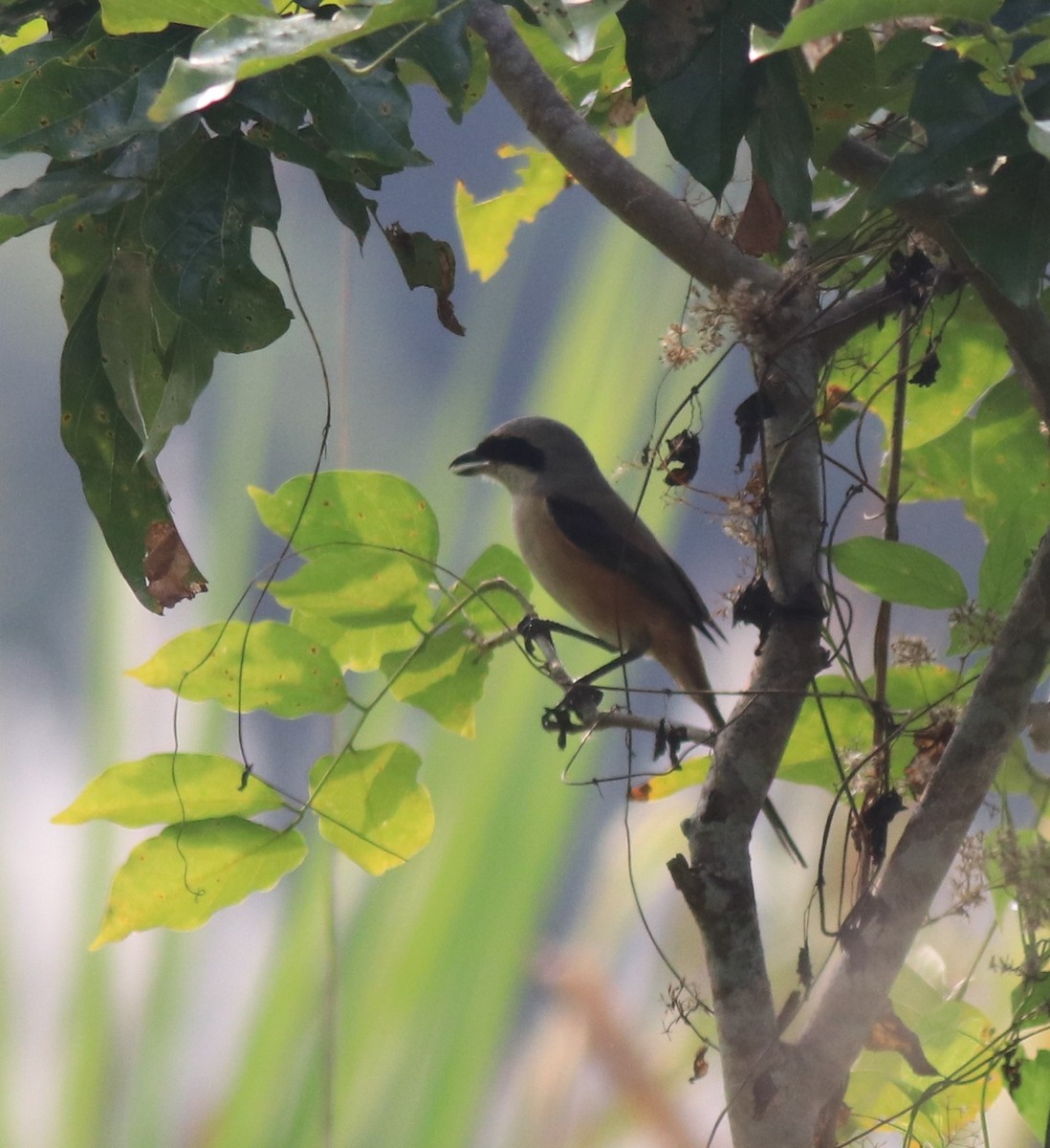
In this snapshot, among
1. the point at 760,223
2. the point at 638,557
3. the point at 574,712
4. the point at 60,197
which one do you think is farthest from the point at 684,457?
the point at 638,557

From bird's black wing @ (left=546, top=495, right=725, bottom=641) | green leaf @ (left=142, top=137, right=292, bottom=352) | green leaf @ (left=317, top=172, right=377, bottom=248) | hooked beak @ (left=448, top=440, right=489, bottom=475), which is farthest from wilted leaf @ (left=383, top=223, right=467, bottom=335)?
hooked beak @ (left=448, top=440, right=489, bottom=475)

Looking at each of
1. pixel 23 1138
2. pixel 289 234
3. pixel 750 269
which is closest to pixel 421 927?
pixel 23 1138

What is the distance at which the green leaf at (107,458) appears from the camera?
1136 millimetres

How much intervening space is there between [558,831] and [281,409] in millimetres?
976

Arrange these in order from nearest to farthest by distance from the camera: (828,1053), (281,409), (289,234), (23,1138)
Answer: (828,1053), (23,1138), (281,409), (289,234)

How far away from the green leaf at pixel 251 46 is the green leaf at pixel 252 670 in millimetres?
681

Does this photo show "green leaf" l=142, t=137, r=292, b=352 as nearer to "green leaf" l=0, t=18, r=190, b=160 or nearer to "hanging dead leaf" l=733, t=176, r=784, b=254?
"green leaf" l=0, t=18, r=190, b=160

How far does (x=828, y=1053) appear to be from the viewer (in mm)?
1083

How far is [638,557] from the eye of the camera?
2322 millimetres

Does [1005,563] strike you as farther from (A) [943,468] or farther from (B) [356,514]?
(B) [356,514]

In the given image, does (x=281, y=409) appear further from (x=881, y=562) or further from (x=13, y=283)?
(x=881, y=562)

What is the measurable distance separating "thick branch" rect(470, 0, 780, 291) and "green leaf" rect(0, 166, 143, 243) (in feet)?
1.80

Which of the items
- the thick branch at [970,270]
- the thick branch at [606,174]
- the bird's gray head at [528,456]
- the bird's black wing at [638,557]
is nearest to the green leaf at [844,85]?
the thick branch at [970,270]

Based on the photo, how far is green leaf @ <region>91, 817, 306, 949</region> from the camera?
1230mm
